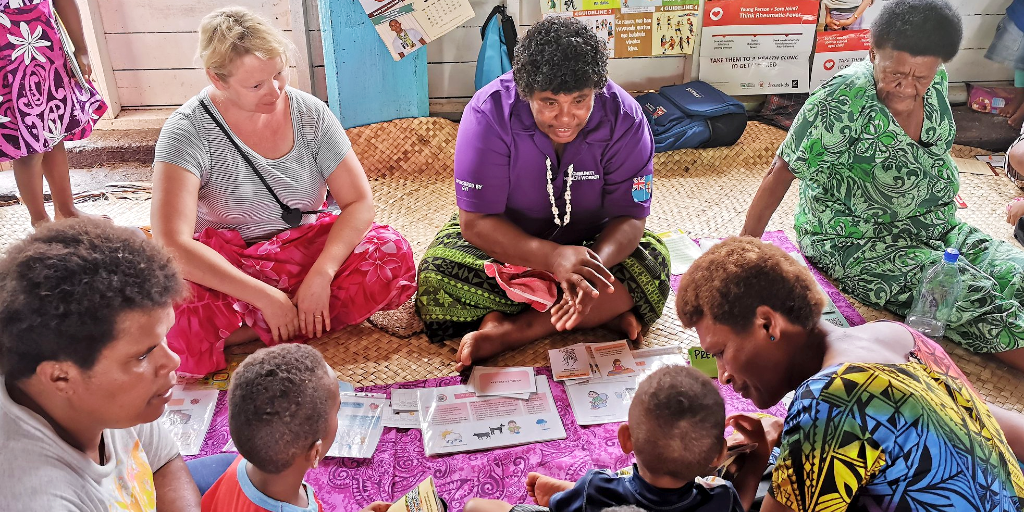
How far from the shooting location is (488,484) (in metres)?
2.15

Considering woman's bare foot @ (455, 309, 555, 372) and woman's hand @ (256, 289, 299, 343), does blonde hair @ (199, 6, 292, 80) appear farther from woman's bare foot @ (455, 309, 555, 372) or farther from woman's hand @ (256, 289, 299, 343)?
woman's bare foot @ (455, 309, 555, 372)

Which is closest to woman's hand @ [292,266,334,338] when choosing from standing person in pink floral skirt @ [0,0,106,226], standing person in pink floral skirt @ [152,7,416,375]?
standing person in pink floral skirt @ [152,7,416,375]

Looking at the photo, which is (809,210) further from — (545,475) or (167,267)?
(167,267)

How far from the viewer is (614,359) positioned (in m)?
2.61

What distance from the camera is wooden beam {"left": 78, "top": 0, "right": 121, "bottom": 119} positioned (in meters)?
4.11

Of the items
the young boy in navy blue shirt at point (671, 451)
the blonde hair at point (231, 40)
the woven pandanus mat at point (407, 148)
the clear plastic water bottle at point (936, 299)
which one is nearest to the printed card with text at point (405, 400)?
the young boy in navy blue shirt at point (671, 451)

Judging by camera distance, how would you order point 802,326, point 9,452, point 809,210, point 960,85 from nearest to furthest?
point 9,452, point 802,326, point 809,210, point 960,85

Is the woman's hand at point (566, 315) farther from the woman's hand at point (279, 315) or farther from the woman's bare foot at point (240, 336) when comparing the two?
the woman's bare foot at point (240, 336)

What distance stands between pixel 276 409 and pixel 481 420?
3.12 ft

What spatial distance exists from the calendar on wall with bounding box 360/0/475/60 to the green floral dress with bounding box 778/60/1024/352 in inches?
79.4

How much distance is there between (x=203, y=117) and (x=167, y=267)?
129cm

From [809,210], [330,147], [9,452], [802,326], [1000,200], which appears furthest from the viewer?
[1000,200]

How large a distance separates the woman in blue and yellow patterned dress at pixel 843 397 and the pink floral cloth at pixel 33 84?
9.09 feet

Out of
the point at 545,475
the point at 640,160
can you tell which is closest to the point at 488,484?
the point at 545,475
